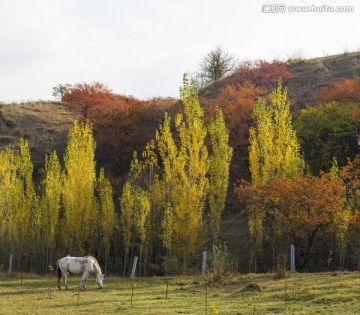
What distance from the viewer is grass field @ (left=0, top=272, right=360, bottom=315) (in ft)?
49.8

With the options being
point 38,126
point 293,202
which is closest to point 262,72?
point 38,126

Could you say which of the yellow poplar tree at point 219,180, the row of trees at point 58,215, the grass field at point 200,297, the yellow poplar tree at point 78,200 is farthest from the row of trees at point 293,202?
the yellow poplar tree at point 78,200

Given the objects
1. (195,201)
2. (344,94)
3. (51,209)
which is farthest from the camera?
(344,94)

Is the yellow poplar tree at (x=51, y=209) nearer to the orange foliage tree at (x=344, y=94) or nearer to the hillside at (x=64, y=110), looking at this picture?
the hillside at (x=64, y=110)

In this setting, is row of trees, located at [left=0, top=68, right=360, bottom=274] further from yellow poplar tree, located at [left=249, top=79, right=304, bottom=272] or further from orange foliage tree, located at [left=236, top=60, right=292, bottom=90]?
orange foliage tree, located at [left=236, top=60, right=292, bottom=90]

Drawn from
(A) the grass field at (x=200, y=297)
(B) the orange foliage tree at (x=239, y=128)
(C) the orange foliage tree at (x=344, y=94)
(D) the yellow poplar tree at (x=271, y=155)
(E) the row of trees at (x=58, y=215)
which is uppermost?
(C) the orange foliage tree at (x=344, y=94)

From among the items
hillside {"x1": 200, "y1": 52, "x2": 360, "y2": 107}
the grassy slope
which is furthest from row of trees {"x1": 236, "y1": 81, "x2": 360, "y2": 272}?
the grassy slope

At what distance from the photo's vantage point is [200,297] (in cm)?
1848

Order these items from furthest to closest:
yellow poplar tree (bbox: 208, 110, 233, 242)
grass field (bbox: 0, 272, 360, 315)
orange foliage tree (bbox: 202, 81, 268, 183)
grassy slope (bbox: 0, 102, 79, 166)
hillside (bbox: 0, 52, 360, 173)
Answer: grassy slope (bbox: 0, 102, 79, 166) → hillside (bbox: 0, 52, 360, 173) → orange foliage tree (bbox: 202, 81, 268, 183) → yellow poplar tree (bbox: 208, 110, 233, 242) → grass field (bbox: 0, 272, 360, 315)

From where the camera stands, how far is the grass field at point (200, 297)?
15.2 meters

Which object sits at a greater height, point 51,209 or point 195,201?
point 195,201

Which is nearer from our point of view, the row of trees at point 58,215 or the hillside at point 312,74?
the row of trees at point 58,215

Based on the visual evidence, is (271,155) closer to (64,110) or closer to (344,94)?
(344,94)

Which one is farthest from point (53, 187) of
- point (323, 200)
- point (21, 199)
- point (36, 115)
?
point (36, 115)
